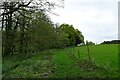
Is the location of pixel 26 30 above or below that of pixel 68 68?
above

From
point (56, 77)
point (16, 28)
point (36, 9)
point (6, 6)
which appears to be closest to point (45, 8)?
point (36, 9)

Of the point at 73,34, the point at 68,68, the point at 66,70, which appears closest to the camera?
the point at 66,70

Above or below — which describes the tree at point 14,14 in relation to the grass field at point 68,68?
above

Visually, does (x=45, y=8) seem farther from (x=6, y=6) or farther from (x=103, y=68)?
(x=103, y=68)

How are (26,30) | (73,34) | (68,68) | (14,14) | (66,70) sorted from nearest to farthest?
1. (66,70)
2. (68,68)
3. (14,14)
4. (26,30)
5. (73,34)

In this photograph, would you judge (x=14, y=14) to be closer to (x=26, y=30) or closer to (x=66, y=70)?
(x=26, y=30)

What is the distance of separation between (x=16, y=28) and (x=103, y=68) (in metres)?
24.0

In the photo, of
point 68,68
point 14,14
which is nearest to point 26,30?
point 14,14

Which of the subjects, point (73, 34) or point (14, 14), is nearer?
point (14, 14)

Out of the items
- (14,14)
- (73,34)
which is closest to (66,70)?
(14,14)

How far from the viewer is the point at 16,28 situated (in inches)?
1544

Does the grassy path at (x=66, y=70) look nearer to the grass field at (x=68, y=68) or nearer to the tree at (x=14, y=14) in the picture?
the grass field at (x=68, y=68)

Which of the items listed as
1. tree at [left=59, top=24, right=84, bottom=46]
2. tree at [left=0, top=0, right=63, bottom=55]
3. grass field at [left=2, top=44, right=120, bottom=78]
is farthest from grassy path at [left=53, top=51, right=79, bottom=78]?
tree at [left=59, top=24, right=84, bottom=46]

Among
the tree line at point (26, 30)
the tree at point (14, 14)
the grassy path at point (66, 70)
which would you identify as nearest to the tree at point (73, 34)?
the tree line at point (26, 30)
